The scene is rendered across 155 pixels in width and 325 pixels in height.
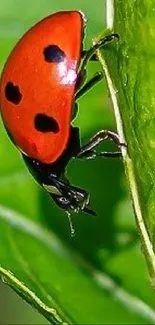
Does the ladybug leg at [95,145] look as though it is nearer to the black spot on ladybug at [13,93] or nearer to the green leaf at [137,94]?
the black spot on ladybug at [13,93]

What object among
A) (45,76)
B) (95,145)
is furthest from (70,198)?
(45,76)

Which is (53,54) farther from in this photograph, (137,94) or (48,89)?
(137,94)


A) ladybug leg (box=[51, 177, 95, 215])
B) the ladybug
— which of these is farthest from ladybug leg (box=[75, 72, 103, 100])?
ladybug leg (box=[51, 177, 95, 215])

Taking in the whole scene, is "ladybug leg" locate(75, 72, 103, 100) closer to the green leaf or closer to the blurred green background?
the blurred green background

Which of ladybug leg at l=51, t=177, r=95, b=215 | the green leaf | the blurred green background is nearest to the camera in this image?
the green leaf

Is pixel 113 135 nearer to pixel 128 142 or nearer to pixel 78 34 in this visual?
pixel 78 34

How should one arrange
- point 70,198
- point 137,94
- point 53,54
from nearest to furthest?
point 137,94 → point 53,54 → point 70,198
